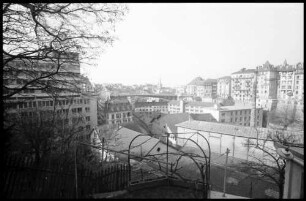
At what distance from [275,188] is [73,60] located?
54.4 ft

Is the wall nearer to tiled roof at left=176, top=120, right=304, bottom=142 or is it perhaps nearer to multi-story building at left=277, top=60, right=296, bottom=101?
tiled roof at left=176, top=120, right=304, bottom=142

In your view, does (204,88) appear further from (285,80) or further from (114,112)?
(114,112)

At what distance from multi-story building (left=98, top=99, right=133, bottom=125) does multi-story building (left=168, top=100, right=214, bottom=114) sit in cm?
2045

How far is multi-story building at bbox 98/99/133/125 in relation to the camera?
1874 inches

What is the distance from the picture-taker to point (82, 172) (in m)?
4.75

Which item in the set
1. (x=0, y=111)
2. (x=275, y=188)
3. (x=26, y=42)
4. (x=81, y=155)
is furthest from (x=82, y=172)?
(x=275, y=188)

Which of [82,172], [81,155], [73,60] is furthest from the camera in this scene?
[81,155]

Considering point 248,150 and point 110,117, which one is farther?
point 110,117

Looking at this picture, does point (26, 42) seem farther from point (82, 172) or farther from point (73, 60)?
point (82, 172)

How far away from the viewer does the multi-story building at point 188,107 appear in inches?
2146

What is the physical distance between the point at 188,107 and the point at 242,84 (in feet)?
120

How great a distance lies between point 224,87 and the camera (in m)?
97.4

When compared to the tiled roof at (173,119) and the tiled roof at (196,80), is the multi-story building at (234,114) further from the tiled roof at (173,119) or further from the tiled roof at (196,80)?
the tiled roof at (196,80)

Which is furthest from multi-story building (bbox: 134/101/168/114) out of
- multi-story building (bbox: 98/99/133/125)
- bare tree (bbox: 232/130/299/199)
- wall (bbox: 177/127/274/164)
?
bare tree (bbox: 232/130/299/199)
